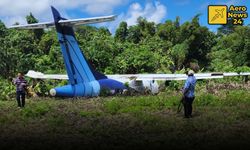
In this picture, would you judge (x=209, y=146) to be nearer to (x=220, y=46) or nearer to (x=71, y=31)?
(x=71, y=31)

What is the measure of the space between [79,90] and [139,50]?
1323 centimetres

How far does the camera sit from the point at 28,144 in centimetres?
1084

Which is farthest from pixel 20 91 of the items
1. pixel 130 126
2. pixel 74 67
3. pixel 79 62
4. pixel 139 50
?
pixel 139 50

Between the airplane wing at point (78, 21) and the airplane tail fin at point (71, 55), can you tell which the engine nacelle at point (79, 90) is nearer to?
the airplane tail fin at point (71, 55)

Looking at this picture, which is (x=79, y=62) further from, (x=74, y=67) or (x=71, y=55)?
(x=71, y=55)

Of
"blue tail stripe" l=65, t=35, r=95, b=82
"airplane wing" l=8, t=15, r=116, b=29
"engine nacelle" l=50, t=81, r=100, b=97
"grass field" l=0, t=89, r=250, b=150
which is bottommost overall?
"grass field" l=0, t=89, r=250, b=150

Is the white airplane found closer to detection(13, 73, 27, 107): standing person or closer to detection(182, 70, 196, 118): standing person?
detection(13, 73, 27, 107): standing person

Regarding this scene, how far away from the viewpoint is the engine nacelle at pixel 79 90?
74.0 feet

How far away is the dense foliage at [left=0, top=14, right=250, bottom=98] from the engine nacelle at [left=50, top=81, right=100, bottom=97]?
10621 mm

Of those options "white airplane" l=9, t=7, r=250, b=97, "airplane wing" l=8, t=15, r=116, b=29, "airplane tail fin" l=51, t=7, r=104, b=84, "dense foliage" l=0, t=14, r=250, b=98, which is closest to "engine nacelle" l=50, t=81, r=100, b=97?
"white airplane" l=9, t=7, r=250, b=97

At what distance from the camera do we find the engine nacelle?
22.5m

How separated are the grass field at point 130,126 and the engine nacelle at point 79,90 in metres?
2.11

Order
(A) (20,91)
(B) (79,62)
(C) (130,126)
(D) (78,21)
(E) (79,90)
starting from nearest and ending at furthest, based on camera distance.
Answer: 1. (C) (130,126)
2. (A) (20,91)
3. (D) (78,21)
4. (E) (79,90)
5. (B) (79,62)

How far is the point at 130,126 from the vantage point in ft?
45.9
